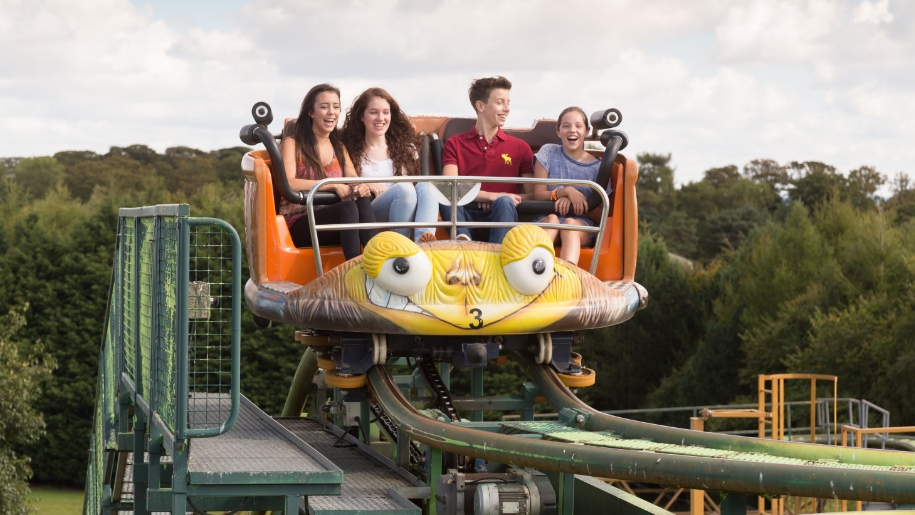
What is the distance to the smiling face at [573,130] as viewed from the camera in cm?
741

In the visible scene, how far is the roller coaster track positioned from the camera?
3.86 meters

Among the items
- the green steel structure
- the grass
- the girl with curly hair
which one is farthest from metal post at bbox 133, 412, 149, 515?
the grass

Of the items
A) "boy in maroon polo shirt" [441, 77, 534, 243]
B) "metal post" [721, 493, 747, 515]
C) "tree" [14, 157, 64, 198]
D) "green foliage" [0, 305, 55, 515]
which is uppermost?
"tree" [14, 157, 64, 198]

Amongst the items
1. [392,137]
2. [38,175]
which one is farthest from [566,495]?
[38,175]

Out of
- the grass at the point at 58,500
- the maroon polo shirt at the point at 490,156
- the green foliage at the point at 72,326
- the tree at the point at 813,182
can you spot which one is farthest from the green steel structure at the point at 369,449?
the tree at the point at 813,182

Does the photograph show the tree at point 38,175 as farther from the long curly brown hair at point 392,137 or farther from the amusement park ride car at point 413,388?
the amusement park ride car at point 413,388

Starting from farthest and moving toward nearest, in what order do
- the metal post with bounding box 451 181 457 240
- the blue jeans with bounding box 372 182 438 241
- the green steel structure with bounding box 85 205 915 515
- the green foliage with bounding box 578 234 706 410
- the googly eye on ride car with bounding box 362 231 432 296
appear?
the green foliage with bounding box 578 234 706 410 → the blue jeans with bounding box 372 182 438 241 → the metal post with bounding box 451 181 457 240 → the googly eye on ride car with bounding box 362 231 432 296 → the green steel structure with bounding box 85 205 915 515

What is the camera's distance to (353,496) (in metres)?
5.64

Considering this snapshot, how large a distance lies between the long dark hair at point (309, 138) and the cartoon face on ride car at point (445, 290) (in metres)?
1.27

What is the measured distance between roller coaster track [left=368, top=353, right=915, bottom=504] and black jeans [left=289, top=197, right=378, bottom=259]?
113 cm

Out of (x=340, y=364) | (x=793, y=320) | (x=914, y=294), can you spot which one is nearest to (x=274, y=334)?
(x=793, y=320)

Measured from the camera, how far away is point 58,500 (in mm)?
31016

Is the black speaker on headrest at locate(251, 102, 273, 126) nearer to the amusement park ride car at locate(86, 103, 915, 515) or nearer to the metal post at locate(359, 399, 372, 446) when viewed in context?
the amusement park ride car at locate(86, 103, 915, 515)

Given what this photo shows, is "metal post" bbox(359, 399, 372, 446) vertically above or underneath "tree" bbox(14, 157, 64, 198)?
underneath
